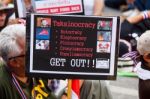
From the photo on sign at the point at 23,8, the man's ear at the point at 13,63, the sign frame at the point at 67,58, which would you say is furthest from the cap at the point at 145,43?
the photo on sign at the point at 23,8

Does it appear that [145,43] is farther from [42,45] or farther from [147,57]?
[42,45]

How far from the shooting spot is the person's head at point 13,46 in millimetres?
3326

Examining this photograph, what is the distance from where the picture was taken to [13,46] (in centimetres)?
332

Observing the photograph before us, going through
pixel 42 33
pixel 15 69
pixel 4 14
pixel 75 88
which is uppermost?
pixel 4 14

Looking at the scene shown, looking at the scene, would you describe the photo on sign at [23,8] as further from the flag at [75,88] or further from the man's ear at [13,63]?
the flag at [75,88]

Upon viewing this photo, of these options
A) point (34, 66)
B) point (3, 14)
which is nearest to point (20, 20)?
point (3, 14)

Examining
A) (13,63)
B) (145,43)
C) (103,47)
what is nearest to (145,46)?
(145,43)

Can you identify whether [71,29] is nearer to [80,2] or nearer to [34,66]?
[34,66]

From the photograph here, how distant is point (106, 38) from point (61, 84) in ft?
2.11

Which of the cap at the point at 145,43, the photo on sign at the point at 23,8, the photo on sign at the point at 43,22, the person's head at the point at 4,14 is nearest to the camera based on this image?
the photo on sign at the point at 43,22

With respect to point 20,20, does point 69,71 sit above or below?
below

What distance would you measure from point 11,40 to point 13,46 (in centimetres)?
4

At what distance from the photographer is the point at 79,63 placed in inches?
125

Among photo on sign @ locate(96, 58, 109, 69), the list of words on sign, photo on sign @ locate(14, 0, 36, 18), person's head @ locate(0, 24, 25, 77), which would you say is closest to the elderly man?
person's head @ locate(0, 24, 25, 77)
